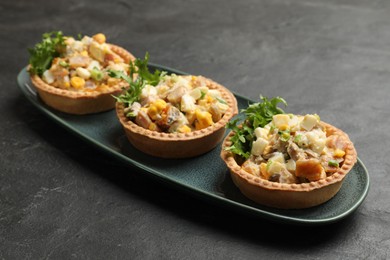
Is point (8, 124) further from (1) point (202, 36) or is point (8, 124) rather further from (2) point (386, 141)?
(2) point (386, 141)

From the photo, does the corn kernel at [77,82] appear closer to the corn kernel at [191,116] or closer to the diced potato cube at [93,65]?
the diced potato cube at [93,65]

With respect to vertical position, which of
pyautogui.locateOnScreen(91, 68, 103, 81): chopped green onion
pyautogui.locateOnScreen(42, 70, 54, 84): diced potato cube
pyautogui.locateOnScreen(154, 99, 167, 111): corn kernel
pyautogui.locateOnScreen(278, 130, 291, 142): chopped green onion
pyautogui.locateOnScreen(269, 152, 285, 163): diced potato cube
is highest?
pyautogui.locateOnScreen(278, 130, 291, 142): chopped green onion

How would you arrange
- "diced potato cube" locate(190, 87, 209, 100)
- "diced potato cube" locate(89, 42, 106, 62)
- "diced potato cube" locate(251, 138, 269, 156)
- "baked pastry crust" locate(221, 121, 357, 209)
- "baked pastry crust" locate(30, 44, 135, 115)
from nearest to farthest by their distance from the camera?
1. "baked pastry crust" locate(221, 121, 357, 209)
2. "diced potato cube" locate(251, 138, 269, 156)
3. "diced potato cube" locate(190, 87, 209, 100)
4. "baked pastry crust" locate(30, 44, 135, 115)
5. "diced potato cube" locate(89, 42, 106, 62)

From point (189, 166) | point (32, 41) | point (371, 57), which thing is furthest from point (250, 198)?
point (32, 41)

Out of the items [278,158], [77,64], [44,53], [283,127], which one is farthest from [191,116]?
[44,53]

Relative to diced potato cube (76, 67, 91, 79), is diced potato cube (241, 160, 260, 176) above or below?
above

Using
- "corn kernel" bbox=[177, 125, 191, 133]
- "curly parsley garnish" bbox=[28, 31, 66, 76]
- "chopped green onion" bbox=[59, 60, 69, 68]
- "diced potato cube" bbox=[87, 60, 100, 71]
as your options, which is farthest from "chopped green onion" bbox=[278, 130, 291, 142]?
→ "curly parsley garnish" bbox=[28, 31, 66, 76]

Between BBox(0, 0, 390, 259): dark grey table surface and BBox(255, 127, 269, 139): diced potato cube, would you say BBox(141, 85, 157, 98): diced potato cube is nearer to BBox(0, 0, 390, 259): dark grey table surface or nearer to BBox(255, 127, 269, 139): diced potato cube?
BBox(0, 0, 390, 259): dark grey table surface
